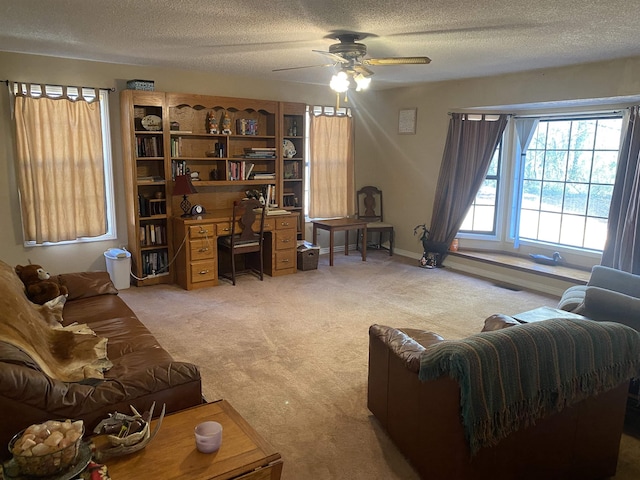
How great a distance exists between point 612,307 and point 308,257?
3659 millimetres

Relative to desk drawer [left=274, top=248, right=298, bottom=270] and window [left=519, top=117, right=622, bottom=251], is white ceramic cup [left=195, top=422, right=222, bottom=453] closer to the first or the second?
desk drawer [left=274, top=248, right=298, bottom=270]

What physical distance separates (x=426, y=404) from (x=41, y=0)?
A: 10.2 ft

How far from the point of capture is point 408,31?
3.43 meters

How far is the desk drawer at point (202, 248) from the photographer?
5113mm

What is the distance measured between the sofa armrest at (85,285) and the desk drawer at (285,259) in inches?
92.5

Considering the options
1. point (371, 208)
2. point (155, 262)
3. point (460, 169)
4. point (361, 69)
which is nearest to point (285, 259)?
point (155, 262)

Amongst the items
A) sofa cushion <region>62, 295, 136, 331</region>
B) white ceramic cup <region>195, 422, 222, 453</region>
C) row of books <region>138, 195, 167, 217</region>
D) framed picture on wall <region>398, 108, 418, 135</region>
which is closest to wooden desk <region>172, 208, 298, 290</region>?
row of books <region>138, 195, 167, 217</region>

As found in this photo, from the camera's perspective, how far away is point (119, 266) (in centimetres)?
509

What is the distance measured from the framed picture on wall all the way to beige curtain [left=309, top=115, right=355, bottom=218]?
2.34 feet

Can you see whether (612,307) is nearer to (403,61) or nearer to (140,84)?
(403,61)

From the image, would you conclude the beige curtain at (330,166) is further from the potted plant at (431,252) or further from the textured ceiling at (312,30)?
the textured ceiling at (312,30)

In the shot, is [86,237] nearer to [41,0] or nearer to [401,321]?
[41,0]

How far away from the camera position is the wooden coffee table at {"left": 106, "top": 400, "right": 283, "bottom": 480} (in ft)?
5.33

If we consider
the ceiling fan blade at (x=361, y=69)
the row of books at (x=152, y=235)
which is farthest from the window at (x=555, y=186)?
the row of books at (x=152, y=235)
